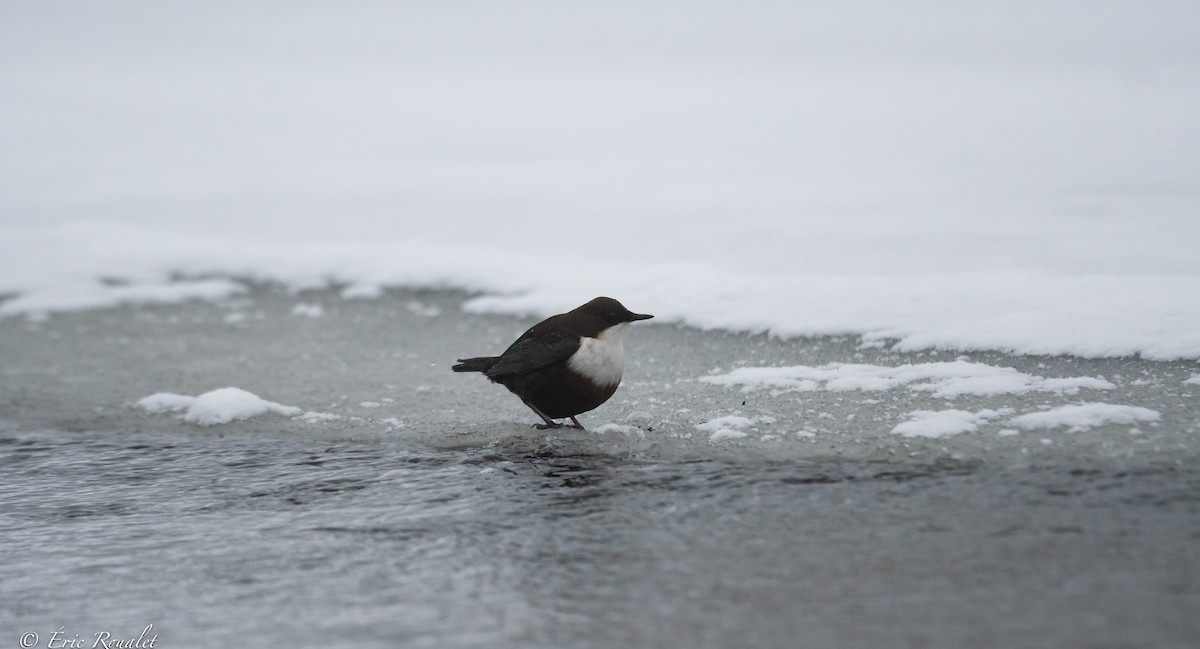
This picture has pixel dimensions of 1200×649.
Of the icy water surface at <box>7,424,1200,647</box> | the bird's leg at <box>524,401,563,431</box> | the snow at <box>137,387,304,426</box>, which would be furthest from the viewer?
the snow at <box>137,387,304,426</box>

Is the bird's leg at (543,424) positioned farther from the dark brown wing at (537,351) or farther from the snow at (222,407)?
the snow at (222,407)

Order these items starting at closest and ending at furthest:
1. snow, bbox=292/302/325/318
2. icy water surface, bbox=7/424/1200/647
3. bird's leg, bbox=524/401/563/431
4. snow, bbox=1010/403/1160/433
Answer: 1. icy water surface, bbox=7/424/1200/647
2. snow, bbox=1010/403/1160/433
3. bird's leg, bbox=524/401/563/431
4. snow, bbox=292/302/325/318

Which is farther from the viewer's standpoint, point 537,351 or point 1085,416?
point 537,351

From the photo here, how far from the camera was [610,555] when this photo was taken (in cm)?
287

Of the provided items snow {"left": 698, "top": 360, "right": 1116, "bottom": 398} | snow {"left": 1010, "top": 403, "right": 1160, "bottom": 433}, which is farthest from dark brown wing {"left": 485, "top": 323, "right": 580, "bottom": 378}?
snow {"left": 1010, "top": 403, "right": 1160, "bottom": 433}

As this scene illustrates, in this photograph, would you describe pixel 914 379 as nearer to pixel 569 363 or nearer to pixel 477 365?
pixel 569 363

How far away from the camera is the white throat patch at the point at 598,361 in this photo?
4.08 meters

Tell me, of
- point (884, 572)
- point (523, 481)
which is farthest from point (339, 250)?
point (884, 572)

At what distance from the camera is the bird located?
13.4ft
